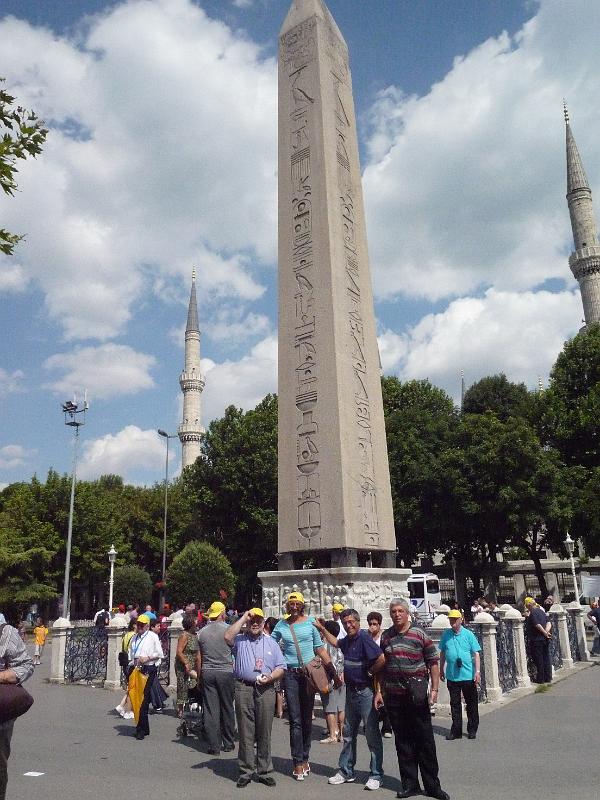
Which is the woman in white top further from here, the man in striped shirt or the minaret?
the minaret

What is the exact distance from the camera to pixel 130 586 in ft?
120

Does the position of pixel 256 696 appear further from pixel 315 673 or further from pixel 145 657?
pixel 145 657

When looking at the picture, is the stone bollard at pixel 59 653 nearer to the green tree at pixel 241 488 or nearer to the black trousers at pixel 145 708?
the black trousers at pixel 145 708

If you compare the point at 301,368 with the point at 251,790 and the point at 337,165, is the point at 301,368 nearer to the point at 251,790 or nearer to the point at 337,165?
the point at 337,165

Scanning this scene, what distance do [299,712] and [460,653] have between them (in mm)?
2670

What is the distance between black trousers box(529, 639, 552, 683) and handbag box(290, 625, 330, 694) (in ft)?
24.3

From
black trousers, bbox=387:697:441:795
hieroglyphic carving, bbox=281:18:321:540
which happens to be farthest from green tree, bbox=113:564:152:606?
black trousers, bbox=387:697:441:795

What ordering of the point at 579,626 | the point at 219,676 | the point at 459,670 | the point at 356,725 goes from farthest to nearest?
the point at 579,626 < the point at 459,670 < the point at 219,676 < the point at 356,725

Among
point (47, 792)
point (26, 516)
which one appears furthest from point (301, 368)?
point (26, 516)

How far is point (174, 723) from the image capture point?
9234mm

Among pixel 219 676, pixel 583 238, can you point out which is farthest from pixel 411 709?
pixel 583 238

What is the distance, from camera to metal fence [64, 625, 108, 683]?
1405cm

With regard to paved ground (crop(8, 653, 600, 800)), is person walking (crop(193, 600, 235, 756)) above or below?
above

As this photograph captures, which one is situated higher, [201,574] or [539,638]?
[201,574]
